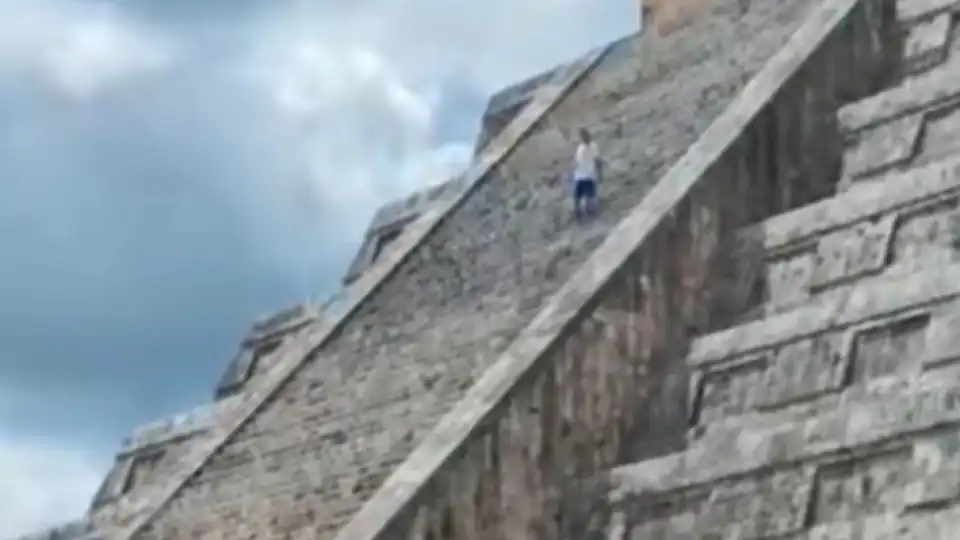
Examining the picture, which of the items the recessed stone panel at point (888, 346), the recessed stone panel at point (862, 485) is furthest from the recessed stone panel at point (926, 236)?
the recessed stone panel at point (862, 485)

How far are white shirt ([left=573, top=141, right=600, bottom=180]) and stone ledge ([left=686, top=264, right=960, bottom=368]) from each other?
9.05 feet

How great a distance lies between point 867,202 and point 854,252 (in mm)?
247

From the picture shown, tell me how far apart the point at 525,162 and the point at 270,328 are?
1.79 m

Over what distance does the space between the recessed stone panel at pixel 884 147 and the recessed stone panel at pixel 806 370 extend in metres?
1.29

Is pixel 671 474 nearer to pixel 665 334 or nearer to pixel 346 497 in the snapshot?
pixel 665 334

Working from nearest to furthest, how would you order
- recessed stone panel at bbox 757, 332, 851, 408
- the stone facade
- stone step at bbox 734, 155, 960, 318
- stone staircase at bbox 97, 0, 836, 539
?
the stone facade < recessed stone panel at bbox 757, 332, 851, 408 < stone step at bbox 734, 155, 960, 318 < stone staircase at bbox 97, 0, 836, 539

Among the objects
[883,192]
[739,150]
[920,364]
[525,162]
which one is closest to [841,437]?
[920,364]

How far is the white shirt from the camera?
11984 mm

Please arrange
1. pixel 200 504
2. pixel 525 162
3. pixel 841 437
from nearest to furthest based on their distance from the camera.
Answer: pixel 841 437 → pixel 200 504 → pixel 525 162

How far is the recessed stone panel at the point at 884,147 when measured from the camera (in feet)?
32.1

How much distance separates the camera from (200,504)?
11.7m

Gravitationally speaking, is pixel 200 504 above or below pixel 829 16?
below

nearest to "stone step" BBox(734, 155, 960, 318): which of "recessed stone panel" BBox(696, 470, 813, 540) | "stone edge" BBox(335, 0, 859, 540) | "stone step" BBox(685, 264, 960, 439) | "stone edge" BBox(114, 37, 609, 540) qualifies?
"stone step" BBox(685, 264, 960, 439)

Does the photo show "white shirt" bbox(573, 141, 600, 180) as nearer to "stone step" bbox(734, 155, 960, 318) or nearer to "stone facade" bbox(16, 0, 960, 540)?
"stone facade" bbox(16, 0, 960, 540)
